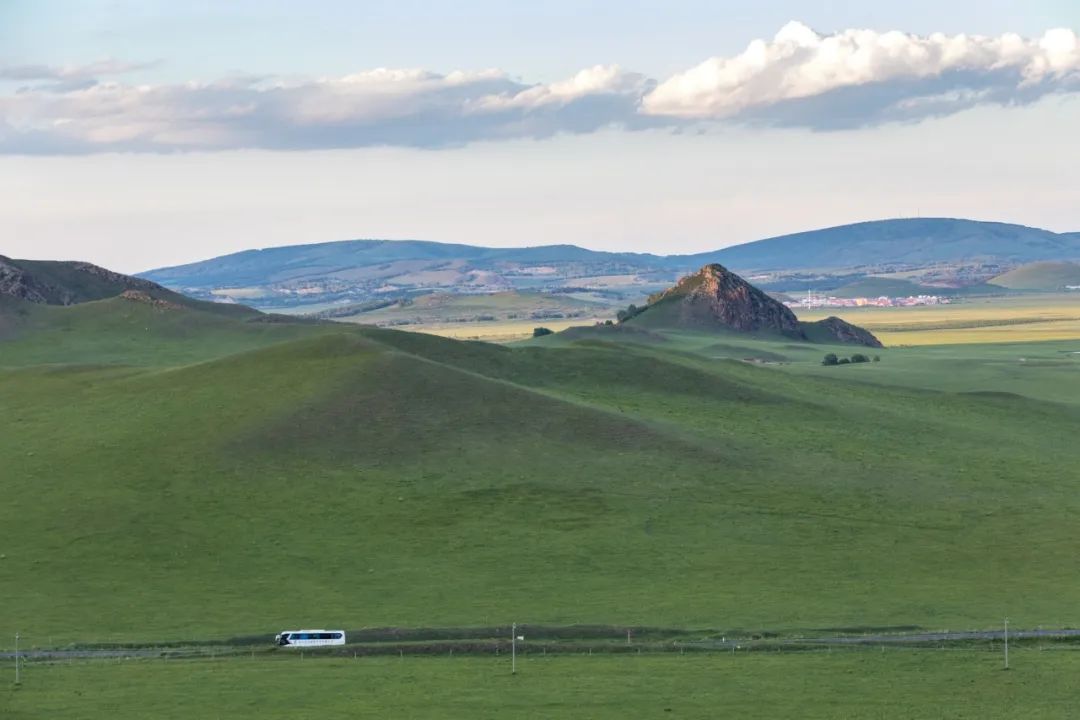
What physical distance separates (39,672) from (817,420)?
92.7 meters

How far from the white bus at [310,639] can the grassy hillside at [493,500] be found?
417cm

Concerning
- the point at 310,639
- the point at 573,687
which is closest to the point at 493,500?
the point at 310,639

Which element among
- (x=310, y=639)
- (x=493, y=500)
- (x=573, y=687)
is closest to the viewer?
(x=573, y=687)

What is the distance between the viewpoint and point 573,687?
68062 millimetres

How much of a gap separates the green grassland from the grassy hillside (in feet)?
28.5

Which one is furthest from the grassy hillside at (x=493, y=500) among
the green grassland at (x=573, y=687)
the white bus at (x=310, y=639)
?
the green grassland at (x=573, y=687)

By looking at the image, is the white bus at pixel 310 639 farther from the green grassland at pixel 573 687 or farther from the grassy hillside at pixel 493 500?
the grassy hillside at pixel 493 500

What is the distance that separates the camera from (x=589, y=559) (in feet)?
322

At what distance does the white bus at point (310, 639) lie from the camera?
77438 millimetres

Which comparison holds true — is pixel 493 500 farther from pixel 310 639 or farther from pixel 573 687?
pixel 573 687

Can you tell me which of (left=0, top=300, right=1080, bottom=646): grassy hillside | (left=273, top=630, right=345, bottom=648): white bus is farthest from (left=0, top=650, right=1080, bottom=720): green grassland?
(left=0, top=300, right=1080, bottom=646): grassy hillside

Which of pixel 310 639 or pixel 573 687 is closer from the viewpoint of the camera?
pixel 573 687

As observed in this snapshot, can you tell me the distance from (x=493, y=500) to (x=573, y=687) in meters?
43.8

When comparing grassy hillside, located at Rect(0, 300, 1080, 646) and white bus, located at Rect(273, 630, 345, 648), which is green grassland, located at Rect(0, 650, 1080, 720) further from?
grassy hillside, located at Rect(0, 300, 1080, 646)
